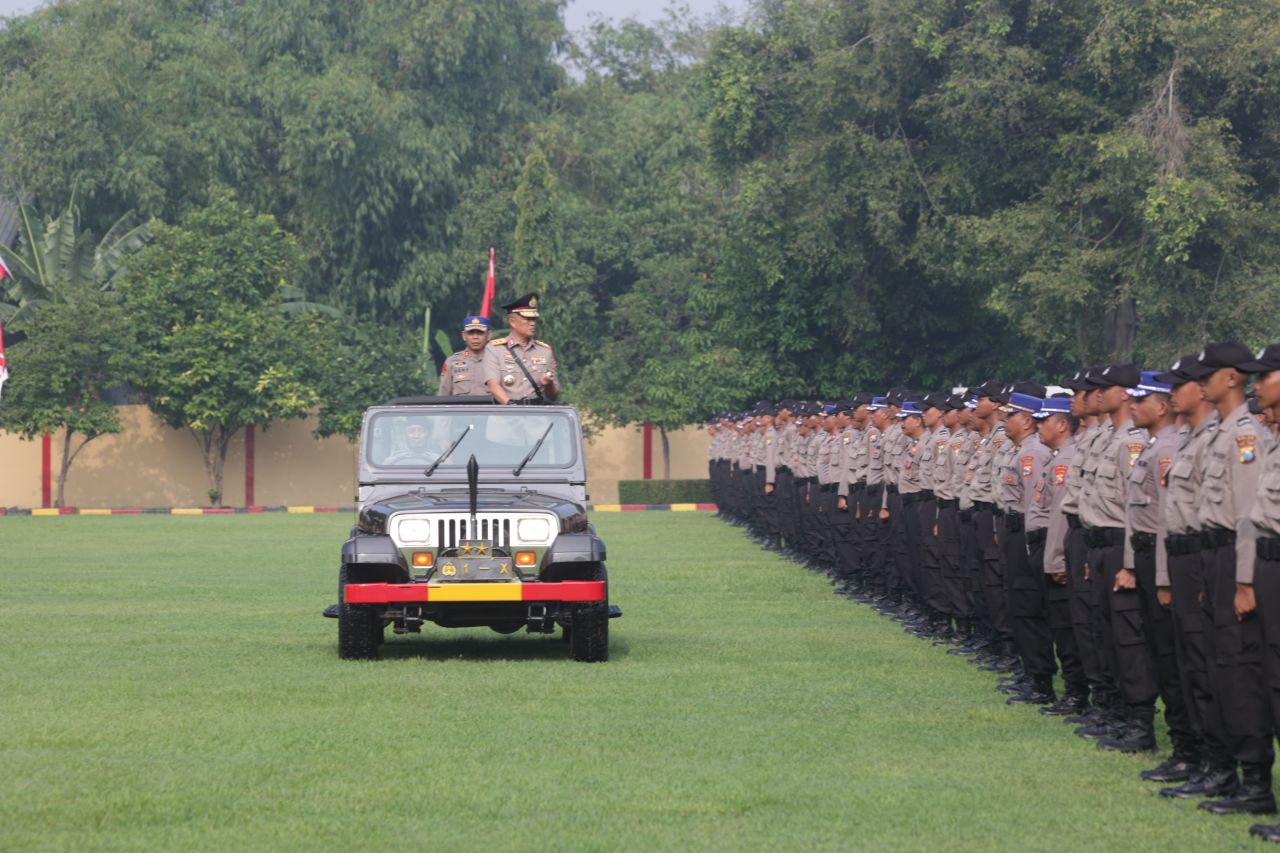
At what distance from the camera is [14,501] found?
49906 millimetres

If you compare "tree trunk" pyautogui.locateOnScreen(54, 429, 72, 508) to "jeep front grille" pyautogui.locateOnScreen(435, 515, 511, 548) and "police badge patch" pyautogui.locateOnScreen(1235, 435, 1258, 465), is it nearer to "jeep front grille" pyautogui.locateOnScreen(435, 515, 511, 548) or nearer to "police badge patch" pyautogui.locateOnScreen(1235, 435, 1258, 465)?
"jeep front grille" pyautogui.locateOnScreen(435, 515, 511, 548)

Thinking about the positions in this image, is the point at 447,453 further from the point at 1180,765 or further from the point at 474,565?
the point at 1180,765

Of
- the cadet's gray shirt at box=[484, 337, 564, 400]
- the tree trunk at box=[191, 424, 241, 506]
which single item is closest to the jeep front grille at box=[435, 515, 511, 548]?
the cadet's gray shirt at box=[484, 337, 564, 400]

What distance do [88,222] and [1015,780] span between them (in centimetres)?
4721

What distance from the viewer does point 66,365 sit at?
4697cm

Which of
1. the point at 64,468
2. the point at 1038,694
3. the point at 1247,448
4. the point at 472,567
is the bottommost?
the point at 1038,694

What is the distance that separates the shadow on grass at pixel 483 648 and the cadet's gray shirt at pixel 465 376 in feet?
6.72

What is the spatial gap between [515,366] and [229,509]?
1235 inches

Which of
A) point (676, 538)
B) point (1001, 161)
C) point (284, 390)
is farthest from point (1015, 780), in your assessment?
point (284, 390)

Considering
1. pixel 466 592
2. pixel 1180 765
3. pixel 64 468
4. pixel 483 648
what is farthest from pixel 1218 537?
pixel 64 468

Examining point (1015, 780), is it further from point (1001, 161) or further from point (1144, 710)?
point (1001, 161)

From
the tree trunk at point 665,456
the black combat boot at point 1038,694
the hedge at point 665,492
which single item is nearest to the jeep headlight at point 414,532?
the black combat boot at point 1038,694

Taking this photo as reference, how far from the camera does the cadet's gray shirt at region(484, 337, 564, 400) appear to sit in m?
17.3

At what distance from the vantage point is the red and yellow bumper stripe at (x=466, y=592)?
1474 centimetres
